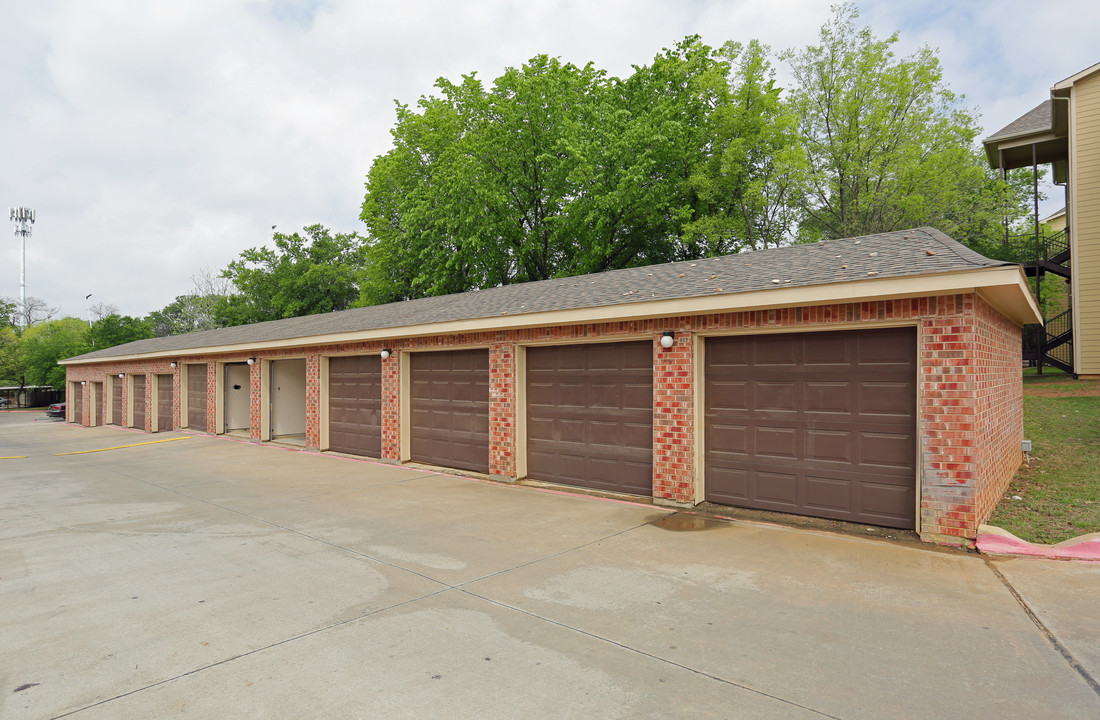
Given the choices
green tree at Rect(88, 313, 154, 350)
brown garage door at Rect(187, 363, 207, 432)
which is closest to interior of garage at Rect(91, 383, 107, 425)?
brown garage door at Rect(187, 363, 207, 432)

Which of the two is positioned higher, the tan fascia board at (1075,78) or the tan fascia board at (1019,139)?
the tan fascia board at (1075,78)

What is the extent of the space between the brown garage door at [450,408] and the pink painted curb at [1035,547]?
706 centimetres

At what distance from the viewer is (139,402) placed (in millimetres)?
21219

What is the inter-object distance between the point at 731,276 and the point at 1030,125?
18.3m

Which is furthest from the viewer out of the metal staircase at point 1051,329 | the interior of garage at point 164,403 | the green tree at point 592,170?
the green tree at point 592,170

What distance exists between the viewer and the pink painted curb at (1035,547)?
502 cm

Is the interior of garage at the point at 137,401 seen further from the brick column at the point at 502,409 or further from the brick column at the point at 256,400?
the brick column at the point at 502,409

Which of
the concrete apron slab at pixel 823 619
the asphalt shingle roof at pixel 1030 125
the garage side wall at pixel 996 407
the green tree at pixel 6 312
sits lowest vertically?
the concrete apron slab at pixel 823 619

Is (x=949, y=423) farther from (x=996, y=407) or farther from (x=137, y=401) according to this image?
(x=137, y=401)

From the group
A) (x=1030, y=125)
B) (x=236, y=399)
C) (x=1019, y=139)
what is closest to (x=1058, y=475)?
(x=1019, y=139)

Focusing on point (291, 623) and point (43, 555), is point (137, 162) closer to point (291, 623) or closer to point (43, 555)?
point (43, 555)

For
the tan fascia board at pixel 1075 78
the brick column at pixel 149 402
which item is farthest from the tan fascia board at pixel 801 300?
the brick column at pixel 149 402

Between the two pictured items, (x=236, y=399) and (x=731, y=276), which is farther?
(x=236, y=399)

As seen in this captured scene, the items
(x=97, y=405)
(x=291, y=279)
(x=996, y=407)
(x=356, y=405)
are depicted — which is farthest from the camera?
(x=291, y=279)
